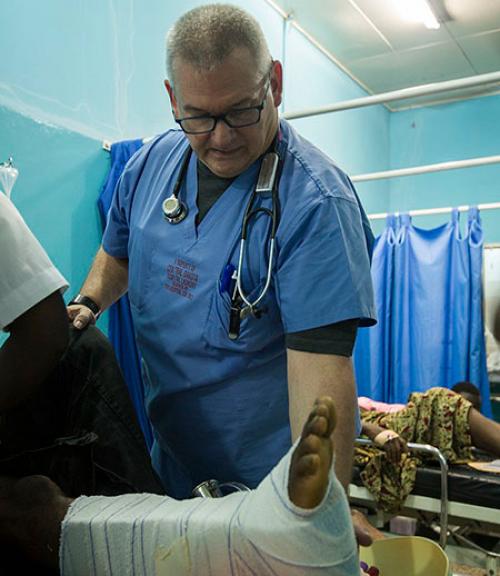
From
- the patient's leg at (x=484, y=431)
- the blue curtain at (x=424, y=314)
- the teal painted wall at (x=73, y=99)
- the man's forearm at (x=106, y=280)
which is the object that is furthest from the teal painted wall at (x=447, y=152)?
the man's forearm at (x=106, y=280)

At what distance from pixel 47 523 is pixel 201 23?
0.73 m

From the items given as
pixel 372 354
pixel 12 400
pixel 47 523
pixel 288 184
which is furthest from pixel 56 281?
pixel 372 354

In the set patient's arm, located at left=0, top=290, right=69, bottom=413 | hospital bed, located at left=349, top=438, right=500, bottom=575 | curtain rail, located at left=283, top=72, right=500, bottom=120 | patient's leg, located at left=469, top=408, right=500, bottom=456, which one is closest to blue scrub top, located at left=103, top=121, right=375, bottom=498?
patient's arm, located at left=0, top=290, right=69, bottom=413

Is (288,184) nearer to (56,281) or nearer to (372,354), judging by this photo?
(56,281)

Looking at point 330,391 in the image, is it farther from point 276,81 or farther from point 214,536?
point 276,81

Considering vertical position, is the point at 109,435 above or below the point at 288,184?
below

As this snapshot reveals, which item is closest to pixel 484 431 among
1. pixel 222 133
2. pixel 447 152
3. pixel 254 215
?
pixel 254 215

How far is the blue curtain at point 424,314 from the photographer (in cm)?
333

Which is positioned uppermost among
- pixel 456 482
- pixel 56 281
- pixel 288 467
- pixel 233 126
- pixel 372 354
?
pixel 233 126

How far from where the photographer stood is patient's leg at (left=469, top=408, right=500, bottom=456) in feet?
9.36

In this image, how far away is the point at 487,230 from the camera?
4488 millimetres

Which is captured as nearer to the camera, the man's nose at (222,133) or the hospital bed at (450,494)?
the man's nose at (222,133)

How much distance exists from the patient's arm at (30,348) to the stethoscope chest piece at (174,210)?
339mm

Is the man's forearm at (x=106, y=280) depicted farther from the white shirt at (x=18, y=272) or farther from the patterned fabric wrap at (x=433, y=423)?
the patterned fabric wrap at (x=433, y=423)
